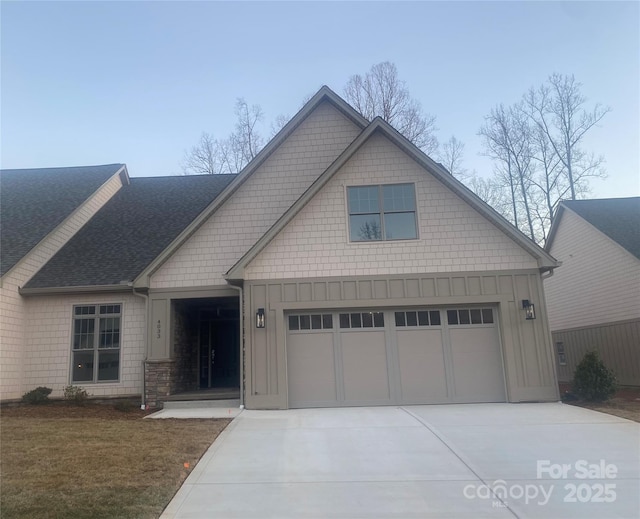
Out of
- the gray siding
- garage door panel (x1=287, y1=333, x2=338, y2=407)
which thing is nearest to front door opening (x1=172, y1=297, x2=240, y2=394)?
garage door panel (x1=287, y1=333, x2=338, y2=407)

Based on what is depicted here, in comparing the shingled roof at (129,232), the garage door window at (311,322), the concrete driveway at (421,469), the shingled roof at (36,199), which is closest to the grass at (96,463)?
the concrete driveway at (421,469)

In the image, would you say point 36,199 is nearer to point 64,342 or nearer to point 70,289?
point 70,289

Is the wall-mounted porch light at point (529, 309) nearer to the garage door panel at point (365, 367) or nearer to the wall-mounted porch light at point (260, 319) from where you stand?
the garage door panel at point (365, 367)

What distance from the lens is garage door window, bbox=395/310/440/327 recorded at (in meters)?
11.0

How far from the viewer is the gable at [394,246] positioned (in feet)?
36.3

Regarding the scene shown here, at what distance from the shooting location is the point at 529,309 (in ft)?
35.4

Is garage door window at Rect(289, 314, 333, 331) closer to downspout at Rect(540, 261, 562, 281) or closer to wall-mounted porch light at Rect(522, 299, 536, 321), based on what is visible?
wall-mounted porch light at Rect(522, 299, 536, 321)

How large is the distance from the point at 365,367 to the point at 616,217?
1213cm

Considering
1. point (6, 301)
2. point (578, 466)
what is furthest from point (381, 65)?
point (578, 466)

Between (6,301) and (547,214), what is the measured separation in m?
23.7

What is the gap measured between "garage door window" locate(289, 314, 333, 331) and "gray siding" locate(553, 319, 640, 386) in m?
10.2

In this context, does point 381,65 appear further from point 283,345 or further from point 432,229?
point 283,345

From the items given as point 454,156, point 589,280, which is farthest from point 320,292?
point 454,156

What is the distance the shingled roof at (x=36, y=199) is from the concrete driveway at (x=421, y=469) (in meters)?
8.69
